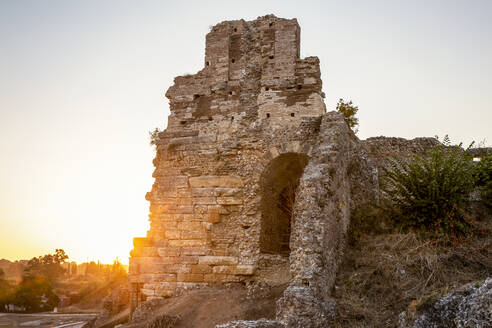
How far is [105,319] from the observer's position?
13914 millimetres

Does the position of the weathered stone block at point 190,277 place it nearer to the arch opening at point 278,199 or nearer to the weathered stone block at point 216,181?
the arch opening at point 278,199

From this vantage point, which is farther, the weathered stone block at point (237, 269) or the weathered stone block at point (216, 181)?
the weathered stone block at point (216, 181)

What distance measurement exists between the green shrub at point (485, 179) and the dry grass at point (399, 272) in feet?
3.19

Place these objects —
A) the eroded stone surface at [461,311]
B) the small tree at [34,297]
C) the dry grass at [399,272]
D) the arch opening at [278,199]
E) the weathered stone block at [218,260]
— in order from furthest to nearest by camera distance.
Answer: the small tree at [34,297]
the arch opening at [278,199]
the weathered stone block at [218,260]
the dry grass at [399,272]
the eroded stone surface at [461,311]

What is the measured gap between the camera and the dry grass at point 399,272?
6.30 meters

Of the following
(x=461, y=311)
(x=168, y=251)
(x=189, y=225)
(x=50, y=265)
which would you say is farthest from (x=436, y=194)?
(x=50, y=265)

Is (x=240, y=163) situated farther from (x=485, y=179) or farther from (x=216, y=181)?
(x=485, y=179)

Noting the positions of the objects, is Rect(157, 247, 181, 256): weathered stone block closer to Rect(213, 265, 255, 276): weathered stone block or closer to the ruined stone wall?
the ruined stone wall

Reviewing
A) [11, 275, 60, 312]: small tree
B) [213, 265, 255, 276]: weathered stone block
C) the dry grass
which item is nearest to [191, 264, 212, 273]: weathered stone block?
[213, 265, 255, 276]: weathered stone block

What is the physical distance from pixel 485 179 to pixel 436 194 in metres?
1.78

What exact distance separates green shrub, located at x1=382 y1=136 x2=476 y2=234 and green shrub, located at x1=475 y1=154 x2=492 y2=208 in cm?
29

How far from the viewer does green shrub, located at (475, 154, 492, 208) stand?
9.30 m

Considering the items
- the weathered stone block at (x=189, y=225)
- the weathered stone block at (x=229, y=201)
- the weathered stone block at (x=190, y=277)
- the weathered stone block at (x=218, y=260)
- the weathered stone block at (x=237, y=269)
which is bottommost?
the weathered stone block at (x=190, y=277)

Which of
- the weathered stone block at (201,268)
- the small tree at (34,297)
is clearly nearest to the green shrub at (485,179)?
the weathered stone block at (201,268)
